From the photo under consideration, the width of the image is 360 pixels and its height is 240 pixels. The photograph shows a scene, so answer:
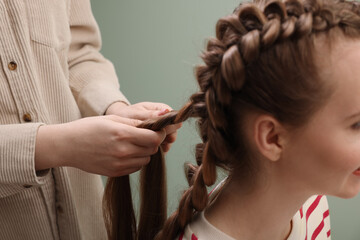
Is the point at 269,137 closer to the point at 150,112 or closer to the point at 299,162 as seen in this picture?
the point at 299,162

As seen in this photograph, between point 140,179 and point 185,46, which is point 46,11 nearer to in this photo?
point 140,179

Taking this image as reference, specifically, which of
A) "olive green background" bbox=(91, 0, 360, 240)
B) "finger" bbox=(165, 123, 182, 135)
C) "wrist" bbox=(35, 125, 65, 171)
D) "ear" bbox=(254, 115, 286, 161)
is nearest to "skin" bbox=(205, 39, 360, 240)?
"ear" bbox=(254, 115, 286, 161)

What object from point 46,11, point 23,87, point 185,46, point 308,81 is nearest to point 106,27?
point 185,46

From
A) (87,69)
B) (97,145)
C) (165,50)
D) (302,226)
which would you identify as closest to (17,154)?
(97,145)

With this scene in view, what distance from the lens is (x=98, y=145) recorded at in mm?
745

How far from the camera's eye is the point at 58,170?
0.88m

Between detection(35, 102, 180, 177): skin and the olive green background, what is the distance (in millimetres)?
860

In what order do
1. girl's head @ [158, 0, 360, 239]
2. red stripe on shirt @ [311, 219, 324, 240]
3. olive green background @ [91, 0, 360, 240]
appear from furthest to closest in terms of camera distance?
olive green background @ [91, 0, 360, 240] → red stripe on shirt @ [311, 219, 324, 240] → girl's head @ [158, 0, 360, 239]

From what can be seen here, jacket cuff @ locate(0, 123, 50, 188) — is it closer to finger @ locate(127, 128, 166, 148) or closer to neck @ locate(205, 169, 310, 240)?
finger @ locate(127, 128, 166, 148)

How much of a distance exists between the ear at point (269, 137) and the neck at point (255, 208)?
0.07 metres

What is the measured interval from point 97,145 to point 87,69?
15.4 inches

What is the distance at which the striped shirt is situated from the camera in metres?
0.77

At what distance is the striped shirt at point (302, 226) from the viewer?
0.77 meters

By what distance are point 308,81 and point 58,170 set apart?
530mm
